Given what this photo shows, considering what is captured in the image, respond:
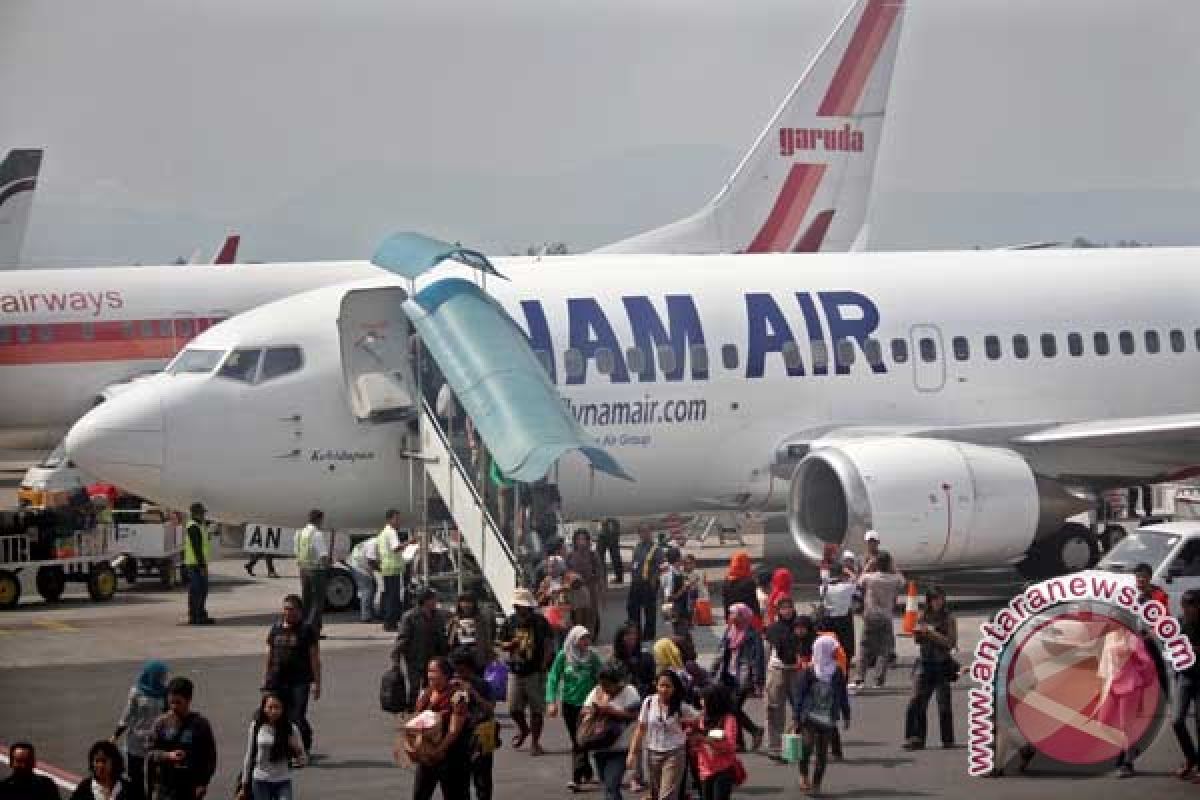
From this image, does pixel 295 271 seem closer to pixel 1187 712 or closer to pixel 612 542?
pixel 612 542

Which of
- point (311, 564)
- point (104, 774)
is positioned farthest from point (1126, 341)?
point (104, 774)

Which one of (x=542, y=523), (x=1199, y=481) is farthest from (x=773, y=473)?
(x=1199, y=481)

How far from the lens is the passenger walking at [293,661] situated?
1966cm

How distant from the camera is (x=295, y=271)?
157 ft

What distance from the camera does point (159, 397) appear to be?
2808cm

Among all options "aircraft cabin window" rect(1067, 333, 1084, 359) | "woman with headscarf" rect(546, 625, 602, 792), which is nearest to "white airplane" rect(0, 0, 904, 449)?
"aircraft cabin window" rect(1067, 333, 1084, 359)

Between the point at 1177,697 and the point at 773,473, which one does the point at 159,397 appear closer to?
the point at 773,473

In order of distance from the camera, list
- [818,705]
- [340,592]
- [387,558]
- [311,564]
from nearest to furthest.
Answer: [818,705], [311,564], [387,558], [340,592]

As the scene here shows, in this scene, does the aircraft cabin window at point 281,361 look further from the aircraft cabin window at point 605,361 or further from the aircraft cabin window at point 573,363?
the aircraft cabin window at point 605,361

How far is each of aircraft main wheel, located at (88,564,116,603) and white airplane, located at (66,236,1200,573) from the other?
115 inches

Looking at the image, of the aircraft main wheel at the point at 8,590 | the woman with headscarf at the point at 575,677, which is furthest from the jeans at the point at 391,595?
the woman with headscarf at the point at 575,677

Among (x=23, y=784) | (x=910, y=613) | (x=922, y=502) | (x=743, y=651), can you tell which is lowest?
(x=23, y=784)

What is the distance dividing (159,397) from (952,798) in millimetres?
13222

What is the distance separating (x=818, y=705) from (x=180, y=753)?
17.5ft
